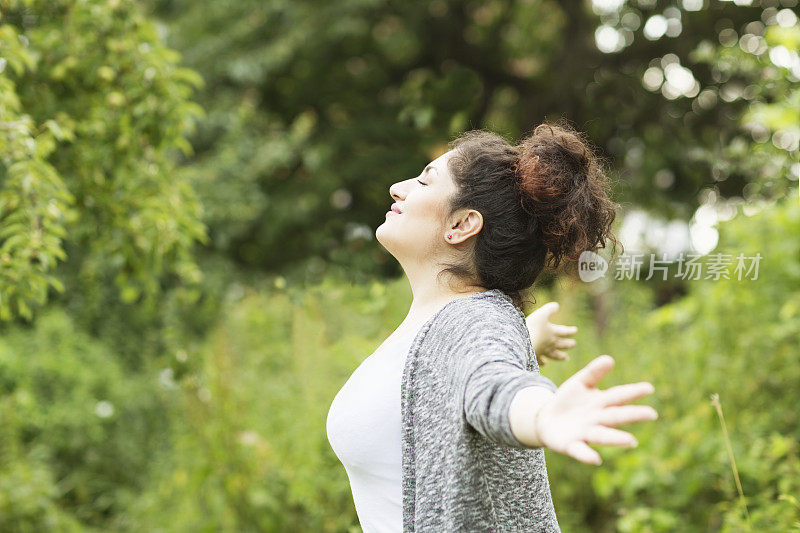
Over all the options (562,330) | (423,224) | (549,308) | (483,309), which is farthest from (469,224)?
(562,330)

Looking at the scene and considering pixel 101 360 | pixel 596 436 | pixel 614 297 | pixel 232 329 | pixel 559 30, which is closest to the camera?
pixel 596 436

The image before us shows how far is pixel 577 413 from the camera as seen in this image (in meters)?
1.05

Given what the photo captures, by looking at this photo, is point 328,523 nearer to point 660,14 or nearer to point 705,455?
point 705,455

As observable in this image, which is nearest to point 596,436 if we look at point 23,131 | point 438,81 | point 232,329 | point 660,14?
point 23,131

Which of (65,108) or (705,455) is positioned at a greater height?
(65,108)

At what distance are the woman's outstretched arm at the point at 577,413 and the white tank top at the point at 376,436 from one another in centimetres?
41

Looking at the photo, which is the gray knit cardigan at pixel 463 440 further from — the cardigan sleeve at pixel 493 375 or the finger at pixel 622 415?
the finger at pixel 622 415

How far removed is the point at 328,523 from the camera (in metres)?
3.39

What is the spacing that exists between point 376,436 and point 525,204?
1.80 ft

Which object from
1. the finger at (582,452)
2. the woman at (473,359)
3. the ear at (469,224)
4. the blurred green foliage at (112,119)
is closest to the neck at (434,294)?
the woman at (473,359)

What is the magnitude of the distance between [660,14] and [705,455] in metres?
4.57

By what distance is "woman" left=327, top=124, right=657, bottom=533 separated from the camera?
1.19 meters

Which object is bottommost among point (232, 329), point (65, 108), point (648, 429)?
point (232, 329)

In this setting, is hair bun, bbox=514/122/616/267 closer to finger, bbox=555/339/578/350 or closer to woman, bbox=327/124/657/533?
woman, bbox=327/124/657/533
